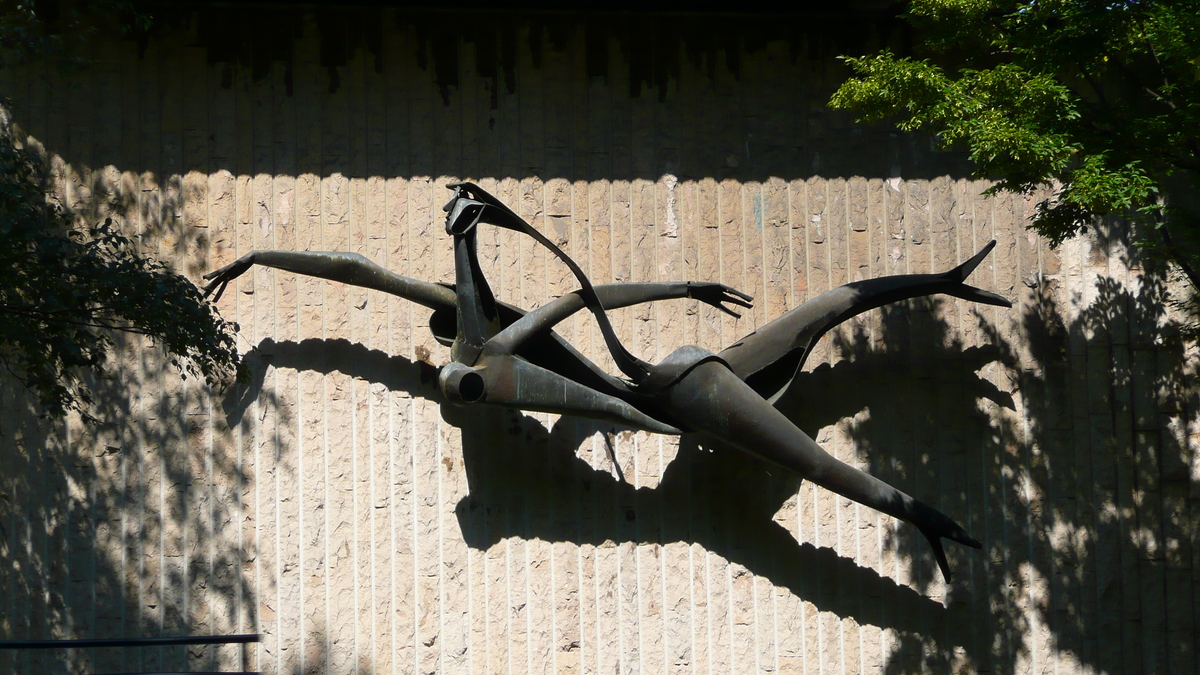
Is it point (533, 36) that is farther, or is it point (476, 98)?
point (533, 36)

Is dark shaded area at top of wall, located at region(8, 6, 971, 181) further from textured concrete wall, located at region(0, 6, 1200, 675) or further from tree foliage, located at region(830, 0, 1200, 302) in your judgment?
tree foliage, located at region(830, 0, 1200, 302)

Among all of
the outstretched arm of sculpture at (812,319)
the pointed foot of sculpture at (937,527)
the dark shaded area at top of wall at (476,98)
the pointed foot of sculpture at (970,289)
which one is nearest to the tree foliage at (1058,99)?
the pointed foot of sculpture at (970,289)

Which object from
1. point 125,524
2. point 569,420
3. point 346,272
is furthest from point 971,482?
point 125,524

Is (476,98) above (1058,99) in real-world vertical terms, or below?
above

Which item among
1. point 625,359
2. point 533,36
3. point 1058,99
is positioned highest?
point 533,36

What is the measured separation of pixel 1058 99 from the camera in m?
5.31

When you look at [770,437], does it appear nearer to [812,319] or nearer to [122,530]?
[812,319]

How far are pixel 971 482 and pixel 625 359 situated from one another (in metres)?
2.56

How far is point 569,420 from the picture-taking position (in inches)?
248

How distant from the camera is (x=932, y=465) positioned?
6.48 meters

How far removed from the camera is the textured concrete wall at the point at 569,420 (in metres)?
6.05

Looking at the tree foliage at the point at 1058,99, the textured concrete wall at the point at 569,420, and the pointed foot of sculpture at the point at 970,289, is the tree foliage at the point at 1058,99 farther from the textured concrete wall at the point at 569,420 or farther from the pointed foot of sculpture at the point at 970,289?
the textured concrete wall at the point at 569,420

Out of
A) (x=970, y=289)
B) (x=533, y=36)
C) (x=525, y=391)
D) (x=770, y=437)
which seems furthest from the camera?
(x=533, y=36)

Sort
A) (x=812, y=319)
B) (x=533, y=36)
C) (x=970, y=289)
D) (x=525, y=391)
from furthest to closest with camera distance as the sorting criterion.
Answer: (x=533, y=36) → (x=970, y=289) → (x=812, y=319) → (x=525, y=391)
